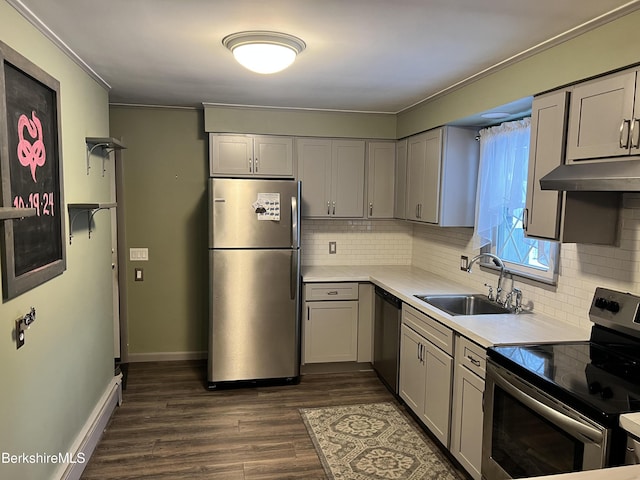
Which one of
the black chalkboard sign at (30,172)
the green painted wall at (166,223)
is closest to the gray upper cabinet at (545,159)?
the black chalkboard sign at (30,172)

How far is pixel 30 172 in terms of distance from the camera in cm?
200

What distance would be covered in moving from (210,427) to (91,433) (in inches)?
30.1

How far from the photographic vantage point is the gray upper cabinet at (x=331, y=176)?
4.20 m

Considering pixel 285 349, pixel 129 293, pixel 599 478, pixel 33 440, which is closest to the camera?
pixel 599 478

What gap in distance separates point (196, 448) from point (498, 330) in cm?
202

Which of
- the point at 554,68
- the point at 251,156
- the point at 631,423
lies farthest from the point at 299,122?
the point at 631,423

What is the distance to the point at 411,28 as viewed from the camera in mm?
2137

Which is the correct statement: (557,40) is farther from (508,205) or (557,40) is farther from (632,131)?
(508,205)

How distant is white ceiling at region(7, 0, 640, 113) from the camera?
191cm

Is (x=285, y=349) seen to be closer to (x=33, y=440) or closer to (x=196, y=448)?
(x=196, y=448)

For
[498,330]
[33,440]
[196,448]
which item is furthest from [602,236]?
[33,440]

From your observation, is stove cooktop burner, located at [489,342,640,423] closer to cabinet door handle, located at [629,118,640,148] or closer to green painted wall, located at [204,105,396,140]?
cabinet door handle, located at [629,118,640,148]

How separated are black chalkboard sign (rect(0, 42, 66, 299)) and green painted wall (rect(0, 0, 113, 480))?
95 millimetres

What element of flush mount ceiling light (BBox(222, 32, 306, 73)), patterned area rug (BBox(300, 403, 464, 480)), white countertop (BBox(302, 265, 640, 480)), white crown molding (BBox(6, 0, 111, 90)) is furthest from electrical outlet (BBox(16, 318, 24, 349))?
white countertop (BBox(302, 265, 640, 480))
